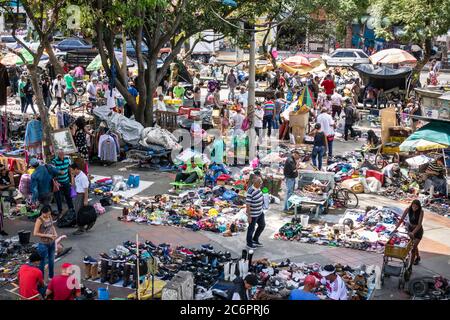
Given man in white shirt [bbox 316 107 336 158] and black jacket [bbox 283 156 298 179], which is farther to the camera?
man in white shirt [bbox 316 107 336 158]

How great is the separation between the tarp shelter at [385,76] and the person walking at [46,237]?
22.3 metres

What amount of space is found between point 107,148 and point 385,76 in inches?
631

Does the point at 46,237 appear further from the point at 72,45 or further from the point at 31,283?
the point at 72,45

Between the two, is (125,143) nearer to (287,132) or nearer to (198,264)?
(287,132)

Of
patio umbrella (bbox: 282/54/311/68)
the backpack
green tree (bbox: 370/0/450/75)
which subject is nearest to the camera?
the backpack

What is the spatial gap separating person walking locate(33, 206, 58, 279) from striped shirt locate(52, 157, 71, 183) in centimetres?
352

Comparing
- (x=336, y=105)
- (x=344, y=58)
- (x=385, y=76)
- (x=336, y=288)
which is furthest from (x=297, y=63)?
(x=336, y=288)

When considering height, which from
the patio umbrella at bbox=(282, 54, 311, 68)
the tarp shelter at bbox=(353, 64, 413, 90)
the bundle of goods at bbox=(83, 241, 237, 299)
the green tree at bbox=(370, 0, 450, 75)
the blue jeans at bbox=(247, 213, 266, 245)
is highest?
the green tree at bbox=(370, 0, 450, 75)

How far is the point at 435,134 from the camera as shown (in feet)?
46.4

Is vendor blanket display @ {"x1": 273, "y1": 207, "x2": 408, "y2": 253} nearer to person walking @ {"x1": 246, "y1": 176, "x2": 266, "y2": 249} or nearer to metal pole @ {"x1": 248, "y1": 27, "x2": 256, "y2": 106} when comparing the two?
person walking @ {"x1": 246, "y1": 176, "x2": 266, "y2": 249}

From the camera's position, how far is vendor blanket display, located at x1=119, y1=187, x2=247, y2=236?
Answer: 46.2 ft

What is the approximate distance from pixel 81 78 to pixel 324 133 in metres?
18.3

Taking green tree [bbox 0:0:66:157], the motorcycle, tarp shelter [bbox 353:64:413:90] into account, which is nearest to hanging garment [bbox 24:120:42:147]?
green tree [bbox 0:0:66:157]

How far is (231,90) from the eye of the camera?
31.5m
